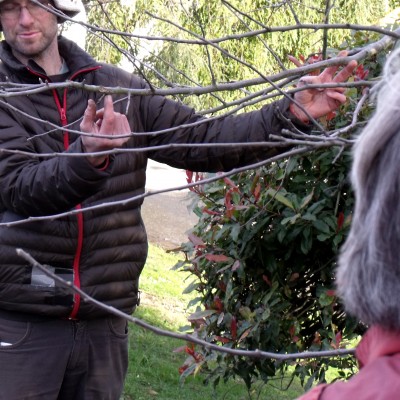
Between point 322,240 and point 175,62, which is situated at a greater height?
point 175,62

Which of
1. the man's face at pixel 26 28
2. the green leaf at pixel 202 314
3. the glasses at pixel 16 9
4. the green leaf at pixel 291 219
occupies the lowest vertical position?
the green leaf at pixel 202 314

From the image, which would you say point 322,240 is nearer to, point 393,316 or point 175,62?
point 393,316

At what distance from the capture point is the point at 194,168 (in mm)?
3504

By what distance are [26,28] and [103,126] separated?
30.7 inches

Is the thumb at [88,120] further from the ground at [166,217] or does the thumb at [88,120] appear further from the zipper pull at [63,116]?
the ground at [166,217]

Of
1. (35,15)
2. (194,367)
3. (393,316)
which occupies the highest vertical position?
(35,15)

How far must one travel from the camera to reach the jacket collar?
1.32 metres

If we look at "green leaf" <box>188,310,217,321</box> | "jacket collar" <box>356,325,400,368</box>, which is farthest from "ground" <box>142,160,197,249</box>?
"jacket collar" <box>356,325,400,368</box>

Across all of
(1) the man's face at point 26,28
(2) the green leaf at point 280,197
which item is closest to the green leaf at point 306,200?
(2) the green leaf at point 280,197

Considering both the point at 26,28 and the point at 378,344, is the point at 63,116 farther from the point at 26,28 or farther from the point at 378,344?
the point at 378,344

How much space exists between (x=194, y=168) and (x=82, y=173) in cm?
63

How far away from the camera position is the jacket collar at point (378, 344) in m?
1.32

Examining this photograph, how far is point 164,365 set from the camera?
681cm

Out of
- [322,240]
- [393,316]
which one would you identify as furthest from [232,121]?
[393,316]
